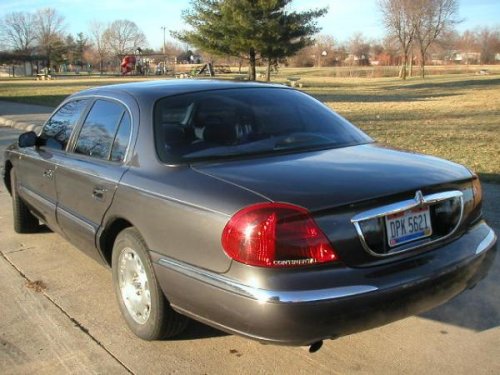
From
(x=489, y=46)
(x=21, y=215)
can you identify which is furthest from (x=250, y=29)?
(x=489, y=46)

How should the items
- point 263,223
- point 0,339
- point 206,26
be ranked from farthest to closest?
point 206,26
point 0,339
point 263,223

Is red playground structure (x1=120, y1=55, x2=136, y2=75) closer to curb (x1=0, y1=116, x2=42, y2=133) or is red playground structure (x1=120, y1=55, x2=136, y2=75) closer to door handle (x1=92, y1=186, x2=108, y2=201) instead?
curb (x1=0, y1=116, x2=42, y2=133)

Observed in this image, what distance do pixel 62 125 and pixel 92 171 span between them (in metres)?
1.08

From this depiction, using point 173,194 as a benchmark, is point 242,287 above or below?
below

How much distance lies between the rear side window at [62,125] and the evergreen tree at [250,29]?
28.7 m

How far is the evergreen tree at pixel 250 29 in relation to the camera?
32906mm

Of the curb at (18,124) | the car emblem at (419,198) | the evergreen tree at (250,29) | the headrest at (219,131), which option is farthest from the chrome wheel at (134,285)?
the evergreen tree at (250,29)

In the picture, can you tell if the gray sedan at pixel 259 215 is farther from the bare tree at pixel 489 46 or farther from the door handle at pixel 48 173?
the bare tree at pixel 489 46

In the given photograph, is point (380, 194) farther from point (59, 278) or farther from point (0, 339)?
point (59, 278)

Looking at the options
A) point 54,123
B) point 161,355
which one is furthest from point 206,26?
point 161,355

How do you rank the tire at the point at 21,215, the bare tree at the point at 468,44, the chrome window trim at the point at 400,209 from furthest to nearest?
1. the bare tree at the point at 468,44
2. the tire at the point at 21,215
3. the chrome window trim at the point at 400,209

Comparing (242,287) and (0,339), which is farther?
(0,339)

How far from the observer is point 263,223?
2586 mm

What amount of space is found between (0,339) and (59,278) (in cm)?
103
